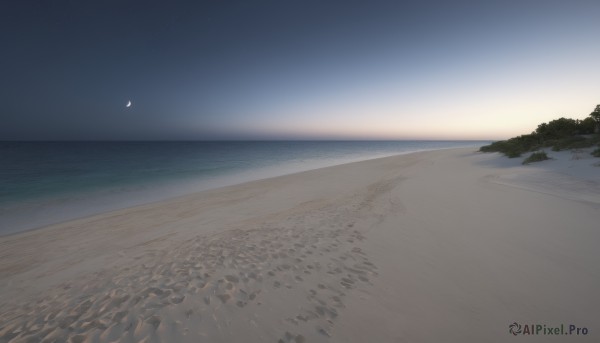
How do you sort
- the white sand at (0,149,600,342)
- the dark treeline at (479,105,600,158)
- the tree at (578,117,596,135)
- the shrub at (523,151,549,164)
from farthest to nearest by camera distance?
the tree at (578,117,596,135), the dark treeline at (479,105,600,158), the shrub at (523,151,549,164), the white sand at (0,149,600,342)

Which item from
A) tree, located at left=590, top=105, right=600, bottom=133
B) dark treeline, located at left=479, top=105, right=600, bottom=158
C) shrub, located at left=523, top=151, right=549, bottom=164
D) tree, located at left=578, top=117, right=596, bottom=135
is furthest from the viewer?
tree, located at left=578, top=117, right=596, bottom=135

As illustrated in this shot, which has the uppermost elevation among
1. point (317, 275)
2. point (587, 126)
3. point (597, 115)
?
point (597, 115)

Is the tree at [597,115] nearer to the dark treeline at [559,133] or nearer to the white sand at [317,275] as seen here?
the dark treeline at [559,133]

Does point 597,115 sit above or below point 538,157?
above

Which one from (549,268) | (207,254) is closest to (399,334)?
(549,268)

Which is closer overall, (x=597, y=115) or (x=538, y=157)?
(x=538, y=157)

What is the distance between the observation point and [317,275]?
15.4 ft

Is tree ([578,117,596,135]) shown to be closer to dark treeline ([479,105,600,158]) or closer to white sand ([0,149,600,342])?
dark treeline ([479,105,600,158])

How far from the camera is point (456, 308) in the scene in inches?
148

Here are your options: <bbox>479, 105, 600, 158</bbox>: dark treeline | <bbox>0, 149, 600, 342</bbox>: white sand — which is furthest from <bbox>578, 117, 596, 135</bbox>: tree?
<bbox>0, 149, 600, 342</bbox>: white sand

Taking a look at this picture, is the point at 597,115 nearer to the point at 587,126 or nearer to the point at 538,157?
the point at 587,126

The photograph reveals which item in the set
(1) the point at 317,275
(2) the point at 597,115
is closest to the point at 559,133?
(2) the point at 597,115

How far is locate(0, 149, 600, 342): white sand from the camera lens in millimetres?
3428

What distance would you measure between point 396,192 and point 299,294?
9175 millimetres
